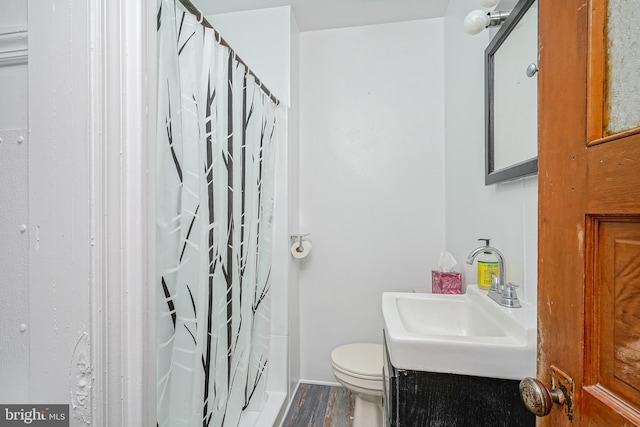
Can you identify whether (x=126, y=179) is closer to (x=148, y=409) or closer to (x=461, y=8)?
(x=148, y=409)

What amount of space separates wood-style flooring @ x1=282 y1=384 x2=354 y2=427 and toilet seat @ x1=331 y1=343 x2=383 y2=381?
0.40m

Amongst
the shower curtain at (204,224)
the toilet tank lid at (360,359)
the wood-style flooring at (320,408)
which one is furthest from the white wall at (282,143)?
the toilet tank lid at (360,359)

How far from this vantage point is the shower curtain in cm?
87

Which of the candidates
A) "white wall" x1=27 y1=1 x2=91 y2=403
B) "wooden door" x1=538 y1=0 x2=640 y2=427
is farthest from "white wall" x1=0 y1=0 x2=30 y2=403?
"wooden door" x1=538 y1=0 x2=640 y2=427

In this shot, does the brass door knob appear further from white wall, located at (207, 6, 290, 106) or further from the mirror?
white wall, located at (207, 6, 290, 106)

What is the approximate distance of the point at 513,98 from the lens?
109cm

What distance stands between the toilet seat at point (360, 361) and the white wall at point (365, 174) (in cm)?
36

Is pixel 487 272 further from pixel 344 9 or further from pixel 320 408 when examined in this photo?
pixel 344 9

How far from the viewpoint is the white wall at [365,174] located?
1988 mm

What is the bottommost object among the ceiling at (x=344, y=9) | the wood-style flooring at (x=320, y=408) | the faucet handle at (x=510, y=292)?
the wood-style flooring at (x=320, y=408)

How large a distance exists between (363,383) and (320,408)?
1.93 ft

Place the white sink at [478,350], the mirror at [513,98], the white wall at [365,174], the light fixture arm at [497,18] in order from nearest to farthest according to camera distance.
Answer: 1. the white sink at [478,350]
2. the mirror at [513,98]
3. the light fixture arm at [497,18]
4. the white wall at [365,174]

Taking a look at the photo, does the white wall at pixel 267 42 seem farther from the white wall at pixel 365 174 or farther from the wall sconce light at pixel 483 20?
the wall sconce light at pixel 483 20

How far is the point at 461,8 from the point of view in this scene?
1599mm
